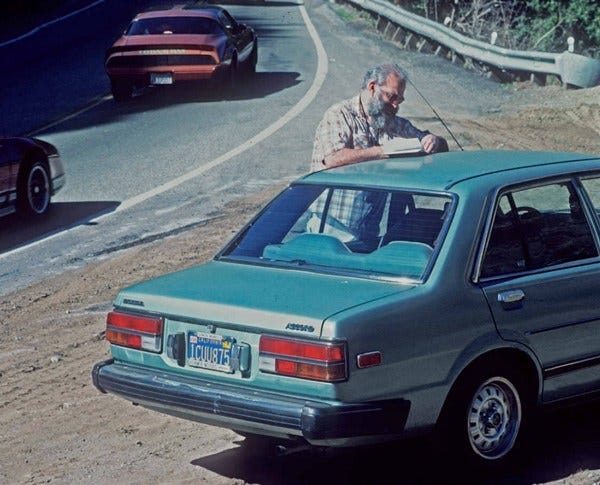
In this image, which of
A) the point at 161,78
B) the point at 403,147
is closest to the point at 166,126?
the point at 161,78

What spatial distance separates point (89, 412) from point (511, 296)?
2492mm

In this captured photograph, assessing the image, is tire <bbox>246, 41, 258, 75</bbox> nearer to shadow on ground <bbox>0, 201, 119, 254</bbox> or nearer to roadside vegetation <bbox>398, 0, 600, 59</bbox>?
roadside vegetation <bbox>398, 0, 600, 59</bbox>

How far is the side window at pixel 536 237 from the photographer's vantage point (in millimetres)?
6426

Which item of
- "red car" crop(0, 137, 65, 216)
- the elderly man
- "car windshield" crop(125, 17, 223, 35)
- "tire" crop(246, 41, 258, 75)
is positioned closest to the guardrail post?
"tire" crop(246, 41, 258, 75)

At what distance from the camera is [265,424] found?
19.0 feet

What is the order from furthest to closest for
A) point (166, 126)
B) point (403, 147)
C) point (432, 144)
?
point (166, 126) < point (432, 144) < point (403, 147)

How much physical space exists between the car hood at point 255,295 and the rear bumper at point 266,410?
11.5 inches

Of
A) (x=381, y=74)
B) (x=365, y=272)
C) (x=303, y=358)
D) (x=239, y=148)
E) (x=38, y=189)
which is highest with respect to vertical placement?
(x=381, y=74)

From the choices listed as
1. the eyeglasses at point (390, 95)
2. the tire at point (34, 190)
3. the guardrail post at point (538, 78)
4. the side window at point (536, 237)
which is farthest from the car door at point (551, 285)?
the guardrail post at point (538, 78)

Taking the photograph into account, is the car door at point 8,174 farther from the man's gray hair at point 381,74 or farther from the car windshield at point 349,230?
the car windshield at point 349,230

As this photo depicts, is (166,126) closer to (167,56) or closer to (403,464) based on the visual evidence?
(167,56)

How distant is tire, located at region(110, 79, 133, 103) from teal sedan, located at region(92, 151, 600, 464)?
15874 millimetres

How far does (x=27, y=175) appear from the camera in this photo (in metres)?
13.7

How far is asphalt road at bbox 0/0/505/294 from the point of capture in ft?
43.2
